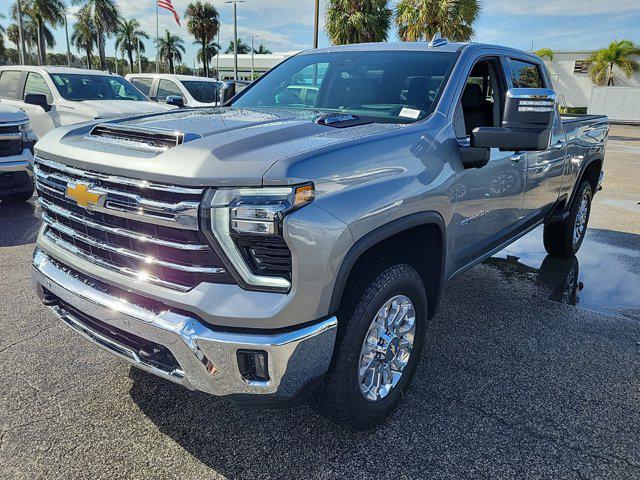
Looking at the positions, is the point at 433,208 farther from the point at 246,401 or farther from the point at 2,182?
the point at 2,182

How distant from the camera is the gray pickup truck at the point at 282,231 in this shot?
6.28 feet

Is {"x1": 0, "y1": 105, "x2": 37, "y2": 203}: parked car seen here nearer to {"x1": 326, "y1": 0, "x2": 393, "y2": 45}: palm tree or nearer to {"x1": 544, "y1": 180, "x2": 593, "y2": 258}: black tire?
{"x1": 544, "y1": 180, "x2": 593, "y2": 258}: black tire

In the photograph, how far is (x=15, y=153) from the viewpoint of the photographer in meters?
6.44

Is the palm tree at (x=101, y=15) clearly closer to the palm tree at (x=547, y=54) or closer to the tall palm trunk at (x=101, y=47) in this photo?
the tall palm trunk at (x=101, y=47)

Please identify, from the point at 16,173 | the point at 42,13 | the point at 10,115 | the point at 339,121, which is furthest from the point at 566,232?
the point at 42,13

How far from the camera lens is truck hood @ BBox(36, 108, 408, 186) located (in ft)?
6.25

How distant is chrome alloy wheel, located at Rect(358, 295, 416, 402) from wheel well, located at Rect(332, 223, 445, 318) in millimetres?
202

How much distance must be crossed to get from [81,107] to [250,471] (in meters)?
8.08

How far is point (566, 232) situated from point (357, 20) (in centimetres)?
1872

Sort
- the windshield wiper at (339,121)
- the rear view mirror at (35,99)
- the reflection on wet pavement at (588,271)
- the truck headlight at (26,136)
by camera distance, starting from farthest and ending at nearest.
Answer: the rear view mirror at (35,99)
the truck headlight at (26,136)
the reflection on wet pavement at (588,271)
the windshield wiper at (339,121)

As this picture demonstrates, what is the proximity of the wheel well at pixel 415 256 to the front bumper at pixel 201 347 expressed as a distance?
383 mm

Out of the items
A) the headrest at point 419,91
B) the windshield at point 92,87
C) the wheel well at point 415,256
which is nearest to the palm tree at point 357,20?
the windshield at point 92,87

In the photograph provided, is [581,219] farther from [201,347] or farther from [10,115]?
[10,115]

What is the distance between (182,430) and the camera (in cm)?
254
